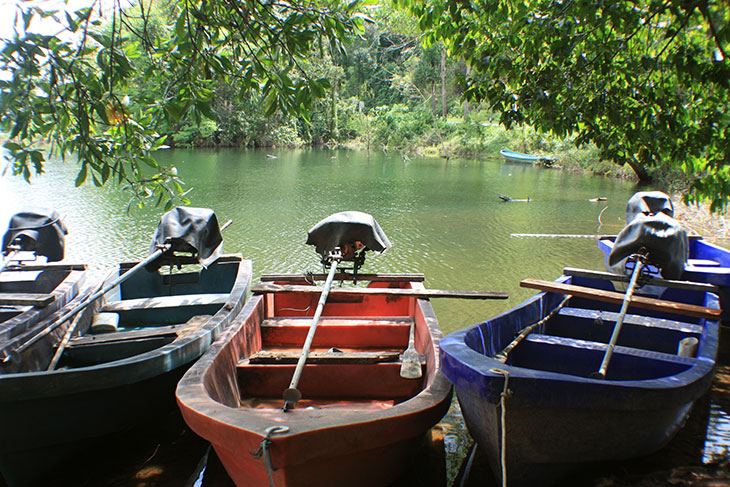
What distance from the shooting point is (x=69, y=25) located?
2.96 metres

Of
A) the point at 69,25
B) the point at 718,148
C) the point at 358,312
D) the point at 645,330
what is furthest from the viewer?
the point at 358,312

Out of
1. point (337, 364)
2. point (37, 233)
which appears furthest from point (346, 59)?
point (37, 233)

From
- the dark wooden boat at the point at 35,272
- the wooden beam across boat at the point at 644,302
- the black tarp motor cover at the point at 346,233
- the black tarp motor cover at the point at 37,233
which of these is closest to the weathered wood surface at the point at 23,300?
the dark wooden boat at the point at 35,272

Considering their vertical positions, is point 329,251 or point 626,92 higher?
point 626,92

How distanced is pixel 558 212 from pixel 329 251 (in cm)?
1240

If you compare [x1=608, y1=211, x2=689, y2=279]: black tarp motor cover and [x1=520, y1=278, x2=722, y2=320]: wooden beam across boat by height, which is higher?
[x1=608, y1=211, x2=689, y2=279]: black tarp motor cover

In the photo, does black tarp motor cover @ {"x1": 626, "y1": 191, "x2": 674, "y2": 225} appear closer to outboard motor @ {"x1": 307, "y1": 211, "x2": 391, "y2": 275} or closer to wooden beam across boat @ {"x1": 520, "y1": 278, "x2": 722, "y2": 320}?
wooden beam across boat @ {"x1": 520, "y1": 278, "x2": 722, "y2": 320}

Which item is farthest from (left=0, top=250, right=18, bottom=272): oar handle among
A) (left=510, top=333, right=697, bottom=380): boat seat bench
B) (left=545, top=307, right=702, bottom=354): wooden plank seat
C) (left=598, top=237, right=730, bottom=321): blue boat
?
(left=598, top=237, right=730, bottom=321): blue boat

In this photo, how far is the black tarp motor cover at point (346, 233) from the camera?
18.0 ft

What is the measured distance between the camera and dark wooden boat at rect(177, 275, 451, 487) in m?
2.75

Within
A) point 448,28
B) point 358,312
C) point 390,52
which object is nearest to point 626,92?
point 448,28

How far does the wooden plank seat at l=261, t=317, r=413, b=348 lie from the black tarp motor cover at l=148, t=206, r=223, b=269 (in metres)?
1.40

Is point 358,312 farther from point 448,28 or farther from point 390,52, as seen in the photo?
point 390,52

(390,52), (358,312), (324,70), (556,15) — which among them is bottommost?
(358,312)
